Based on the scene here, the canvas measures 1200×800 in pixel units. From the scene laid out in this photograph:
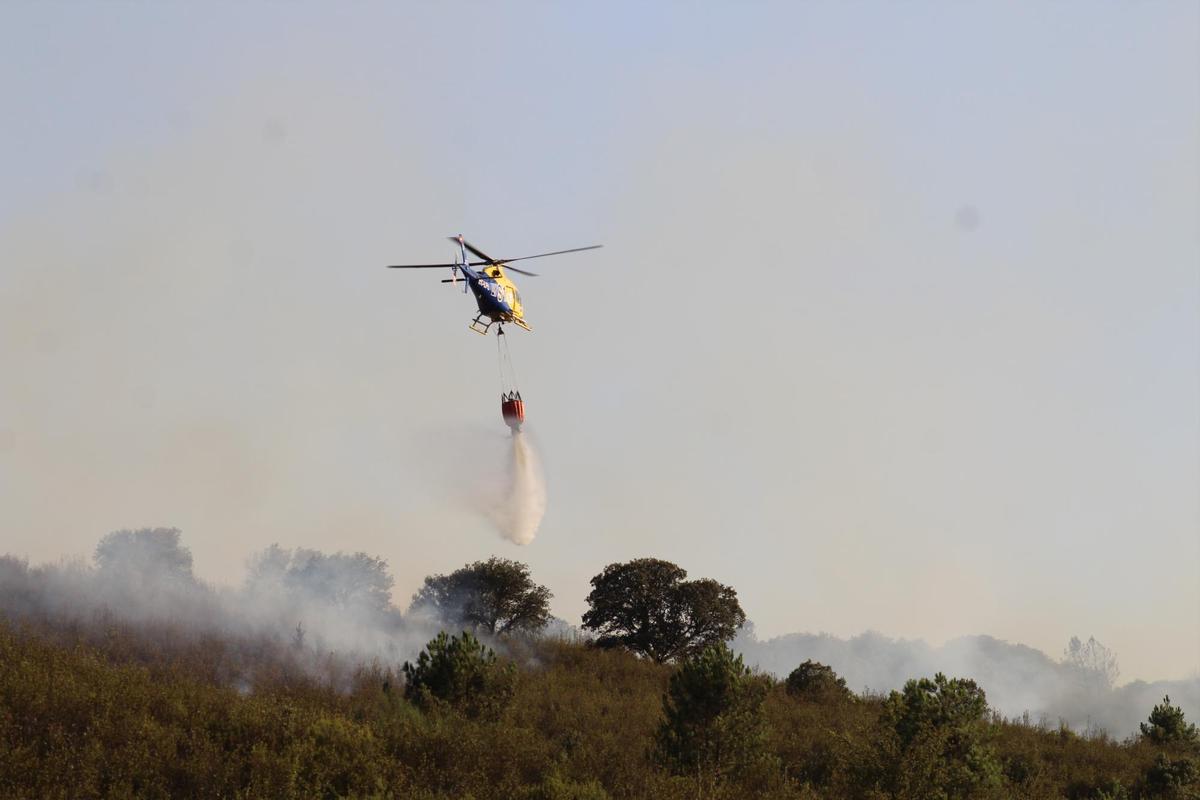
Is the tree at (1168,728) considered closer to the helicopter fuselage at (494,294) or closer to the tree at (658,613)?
the tree at (658,613)

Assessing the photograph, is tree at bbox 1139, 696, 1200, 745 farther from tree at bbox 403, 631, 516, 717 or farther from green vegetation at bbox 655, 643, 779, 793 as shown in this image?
tree at bbox 403, 631, 516, 717

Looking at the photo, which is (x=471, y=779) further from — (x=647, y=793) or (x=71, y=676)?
(x=71, y=676)

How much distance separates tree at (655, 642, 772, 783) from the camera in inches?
903

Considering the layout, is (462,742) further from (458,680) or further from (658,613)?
(658,613)

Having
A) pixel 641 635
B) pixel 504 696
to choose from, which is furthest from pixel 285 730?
pixel 641 635

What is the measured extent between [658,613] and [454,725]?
97.3ft

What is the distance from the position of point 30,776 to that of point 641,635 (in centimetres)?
3682

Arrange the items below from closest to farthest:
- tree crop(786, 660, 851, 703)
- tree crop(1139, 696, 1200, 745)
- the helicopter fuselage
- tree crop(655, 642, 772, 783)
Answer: tree crop(655, 642, 772, 783) < the helicopter fuselage < tree crop(1139, 696, 1200, 745) < tree crop(786, 660, 851, 703)

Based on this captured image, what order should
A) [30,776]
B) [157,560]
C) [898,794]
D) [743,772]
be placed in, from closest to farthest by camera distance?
[30,776] → [898,794] → [743,772] → [157,560]

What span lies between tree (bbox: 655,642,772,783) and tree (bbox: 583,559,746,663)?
2765 cm

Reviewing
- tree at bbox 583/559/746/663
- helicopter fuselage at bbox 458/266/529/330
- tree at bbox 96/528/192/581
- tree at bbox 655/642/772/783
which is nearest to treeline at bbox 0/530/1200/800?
tree at bbox 655/642/772/783

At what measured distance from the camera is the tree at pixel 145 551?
8119 centimetres

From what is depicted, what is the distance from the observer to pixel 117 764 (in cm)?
1900

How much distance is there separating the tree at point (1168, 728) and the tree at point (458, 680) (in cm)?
3141
